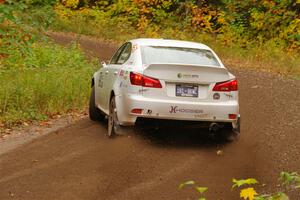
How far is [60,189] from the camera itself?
23.7ft

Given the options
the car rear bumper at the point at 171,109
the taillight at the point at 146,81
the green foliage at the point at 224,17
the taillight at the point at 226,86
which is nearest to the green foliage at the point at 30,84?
the car rear bumper at the point at 171,109

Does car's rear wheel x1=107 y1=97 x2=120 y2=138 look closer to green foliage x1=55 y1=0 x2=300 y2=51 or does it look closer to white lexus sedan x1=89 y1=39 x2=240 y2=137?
white lexus sedan x1=89 y1=39 x2=240 y2=137

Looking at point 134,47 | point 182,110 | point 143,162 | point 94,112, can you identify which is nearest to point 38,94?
point 94,112

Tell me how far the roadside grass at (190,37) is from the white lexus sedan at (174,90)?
11.1 m

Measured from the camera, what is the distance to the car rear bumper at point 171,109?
28.9 ft

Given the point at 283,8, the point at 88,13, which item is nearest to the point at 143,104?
the point at 283,8

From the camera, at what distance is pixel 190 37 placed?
2917cm

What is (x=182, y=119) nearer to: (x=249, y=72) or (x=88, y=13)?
(x=249, y=72)

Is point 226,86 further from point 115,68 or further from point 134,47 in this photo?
point 115,68

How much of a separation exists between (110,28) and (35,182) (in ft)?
86.1

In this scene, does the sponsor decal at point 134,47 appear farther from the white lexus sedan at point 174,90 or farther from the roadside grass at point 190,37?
the roadside grass at point 190,37

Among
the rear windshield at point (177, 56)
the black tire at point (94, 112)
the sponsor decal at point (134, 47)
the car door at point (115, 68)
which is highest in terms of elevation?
the sponsor decal at point (134, 47)

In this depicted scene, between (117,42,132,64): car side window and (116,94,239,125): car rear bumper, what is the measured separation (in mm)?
1185

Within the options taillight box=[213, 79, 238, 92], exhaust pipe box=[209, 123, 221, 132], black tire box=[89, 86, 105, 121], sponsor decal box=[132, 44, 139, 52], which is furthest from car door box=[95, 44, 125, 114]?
taillight box=[213, 79, 238, 92]
